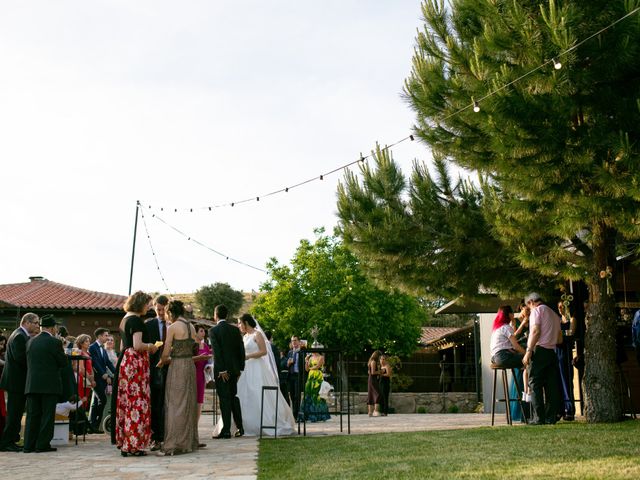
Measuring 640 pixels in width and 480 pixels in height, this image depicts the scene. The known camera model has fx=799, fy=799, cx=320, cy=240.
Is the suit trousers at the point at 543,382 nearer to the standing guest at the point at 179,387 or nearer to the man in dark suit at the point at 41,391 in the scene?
the standing guest at the point at 179,387

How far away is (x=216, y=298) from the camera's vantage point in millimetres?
70250

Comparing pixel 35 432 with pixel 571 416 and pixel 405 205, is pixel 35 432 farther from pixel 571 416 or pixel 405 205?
pixel 571 416

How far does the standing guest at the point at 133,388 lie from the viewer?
27.7 feet

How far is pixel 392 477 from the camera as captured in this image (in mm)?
5922

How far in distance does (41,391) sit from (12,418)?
692mm

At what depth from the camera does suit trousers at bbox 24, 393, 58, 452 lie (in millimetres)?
9008

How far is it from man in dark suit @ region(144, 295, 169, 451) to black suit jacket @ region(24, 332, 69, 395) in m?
1.02

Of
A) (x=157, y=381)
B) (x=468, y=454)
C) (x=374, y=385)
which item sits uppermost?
(x=157, y=381)

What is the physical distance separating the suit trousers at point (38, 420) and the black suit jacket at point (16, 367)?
0.98 feet

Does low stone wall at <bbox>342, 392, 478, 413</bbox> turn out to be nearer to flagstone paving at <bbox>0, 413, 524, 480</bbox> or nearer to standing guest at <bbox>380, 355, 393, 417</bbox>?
standing guest at <bbox>380, 355, 393, 417</bbox>

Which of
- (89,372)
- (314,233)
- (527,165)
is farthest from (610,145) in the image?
(314,233)

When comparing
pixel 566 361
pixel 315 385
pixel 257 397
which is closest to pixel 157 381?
pixel 257 397

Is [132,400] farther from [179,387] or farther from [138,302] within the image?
[138,302]

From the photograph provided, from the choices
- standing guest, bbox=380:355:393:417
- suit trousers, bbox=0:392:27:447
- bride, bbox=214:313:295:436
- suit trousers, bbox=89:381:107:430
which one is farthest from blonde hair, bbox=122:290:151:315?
standing guest, bbox=380:355:393:417
